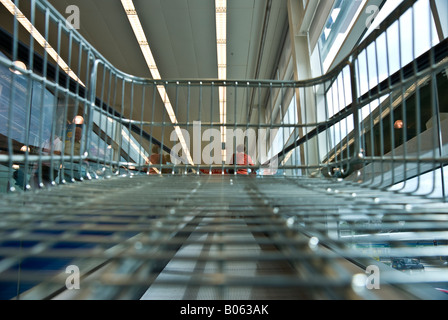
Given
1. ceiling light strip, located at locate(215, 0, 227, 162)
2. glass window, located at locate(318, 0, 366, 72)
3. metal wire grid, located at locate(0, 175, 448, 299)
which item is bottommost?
metal wire grid, located at locate(0, 175, 448, 299)

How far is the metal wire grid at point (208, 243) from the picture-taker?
0.40 m

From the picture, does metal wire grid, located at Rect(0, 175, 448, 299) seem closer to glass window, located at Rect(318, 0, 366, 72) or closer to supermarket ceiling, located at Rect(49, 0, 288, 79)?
glass window, located at Rect(318, 0, 366, 72)

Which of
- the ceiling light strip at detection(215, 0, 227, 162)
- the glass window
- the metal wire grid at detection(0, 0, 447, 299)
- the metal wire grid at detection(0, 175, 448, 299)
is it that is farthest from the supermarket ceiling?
the metal wire grid at detection(0, 175, 448, 299)

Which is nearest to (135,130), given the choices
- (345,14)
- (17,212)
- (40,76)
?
(40,76)

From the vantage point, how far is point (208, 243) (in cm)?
52

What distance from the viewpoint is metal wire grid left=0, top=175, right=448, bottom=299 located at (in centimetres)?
40

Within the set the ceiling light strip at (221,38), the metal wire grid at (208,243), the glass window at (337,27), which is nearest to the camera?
the metal wire grid at (208,243)

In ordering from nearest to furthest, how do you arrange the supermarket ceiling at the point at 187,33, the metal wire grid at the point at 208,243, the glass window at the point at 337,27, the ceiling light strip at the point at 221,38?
the metal wire grid at the point at 208,243 → the glass window at the point at 337,27 → the ceiling light strip at the point at 221,38 → the supermarket ceiling at the point at 187,33

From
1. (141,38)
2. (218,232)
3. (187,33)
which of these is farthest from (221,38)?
(218,232)

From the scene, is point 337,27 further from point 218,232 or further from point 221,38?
point 218,232

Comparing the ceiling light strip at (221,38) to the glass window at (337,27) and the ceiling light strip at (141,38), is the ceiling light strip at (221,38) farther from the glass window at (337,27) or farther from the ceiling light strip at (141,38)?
the glass window at (337,27)

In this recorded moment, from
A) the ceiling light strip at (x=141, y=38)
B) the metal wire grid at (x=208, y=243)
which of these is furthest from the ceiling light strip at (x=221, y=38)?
the metal wire grid at (x=208, y=243)

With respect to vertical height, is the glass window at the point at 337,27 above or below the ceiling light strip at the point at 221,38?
below
